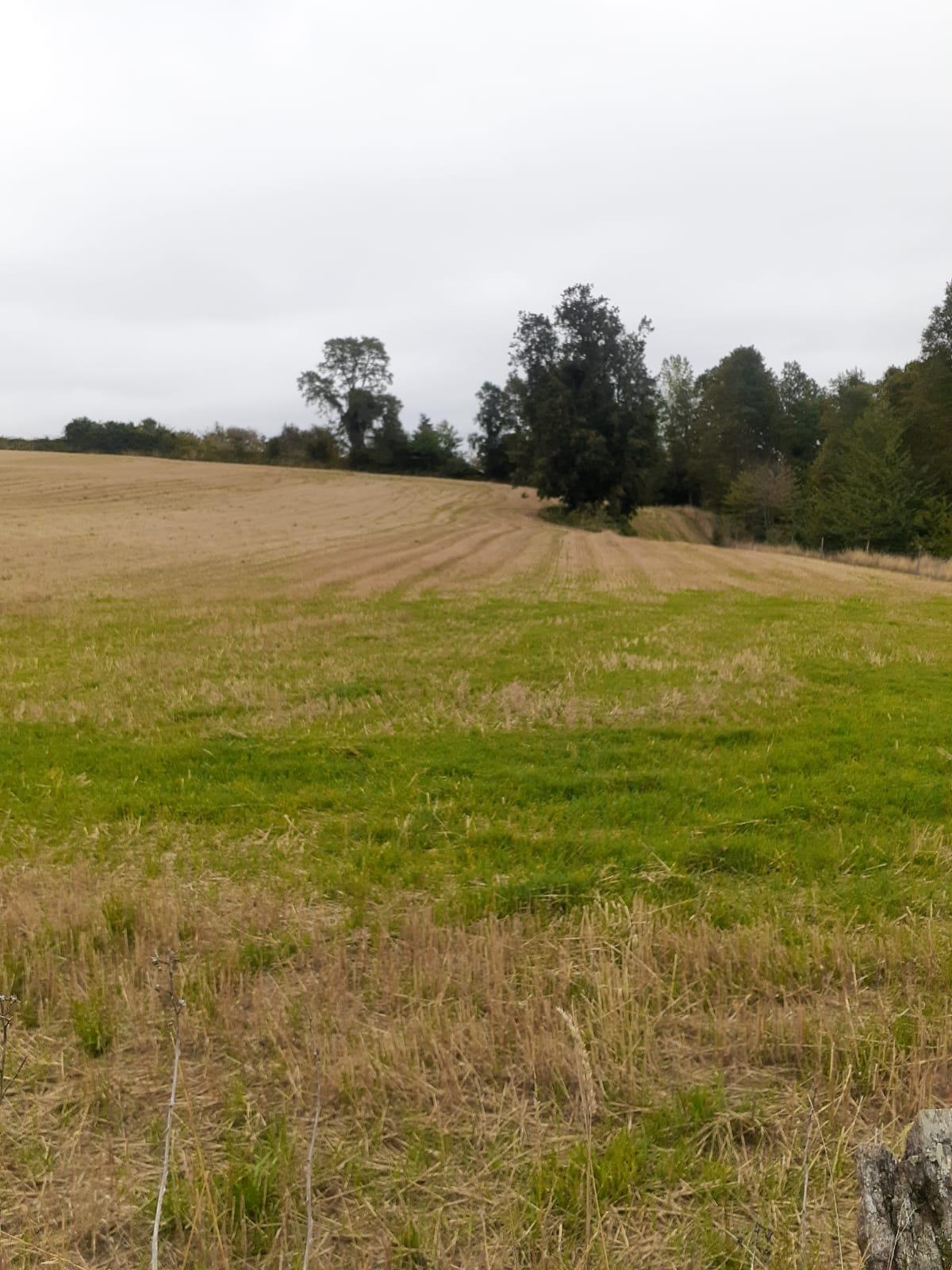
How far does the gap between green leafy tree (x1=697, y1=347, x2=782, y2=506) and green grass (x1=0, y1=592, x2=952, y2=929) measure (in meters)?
68.6

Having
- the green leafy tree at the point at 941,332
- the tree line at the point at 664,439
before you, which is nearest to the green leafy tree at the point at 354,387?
the tree line at the point at 664,439

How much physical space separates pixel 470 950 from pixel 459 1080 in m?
0.94

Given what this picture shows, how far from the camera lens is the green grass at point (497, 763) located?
18.3 feet

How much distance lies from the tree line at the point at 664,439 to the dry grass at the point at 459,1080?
48549 millimetres

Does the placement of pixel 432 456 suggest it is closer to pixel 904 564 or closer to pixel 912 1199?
pixel 904 564

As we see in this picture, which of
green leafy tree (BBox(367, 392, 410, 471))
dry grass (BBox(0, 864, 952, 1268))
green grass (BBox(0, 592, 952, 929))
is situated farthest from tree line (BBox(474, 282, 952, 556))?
dry grass (BBox(0, 864, 952, 1268))

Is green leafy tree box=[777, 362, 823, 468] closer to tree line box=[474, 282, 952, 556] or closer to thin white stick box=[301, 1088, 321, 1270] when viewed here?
tree line box=[474, 282, 952, 556]

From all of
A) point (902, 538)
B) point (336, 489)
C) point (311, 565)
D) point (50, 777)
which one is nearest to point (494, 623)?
point (50, 777)

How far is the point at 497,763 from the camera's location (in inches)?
305

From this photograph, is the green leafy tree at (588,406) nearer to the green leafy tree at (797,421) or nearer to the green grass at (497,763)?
the green leafy tree at (797,421)

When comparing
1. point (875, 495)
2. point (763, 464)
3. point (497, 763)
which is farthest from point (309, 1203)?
point (763, 464)

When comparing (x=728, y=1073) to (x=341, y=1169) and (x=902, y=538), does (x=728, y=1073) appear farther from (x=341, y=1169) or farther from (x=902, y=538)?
(x=902, y=538)

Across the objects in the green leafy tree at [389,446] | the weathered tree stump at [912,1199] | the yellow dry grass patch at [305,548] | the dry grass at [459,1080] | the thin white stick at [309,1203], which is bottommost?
the dry grass at [459,1080]

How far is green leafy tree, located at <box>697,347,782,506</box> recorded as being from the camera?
77438 millimetres
